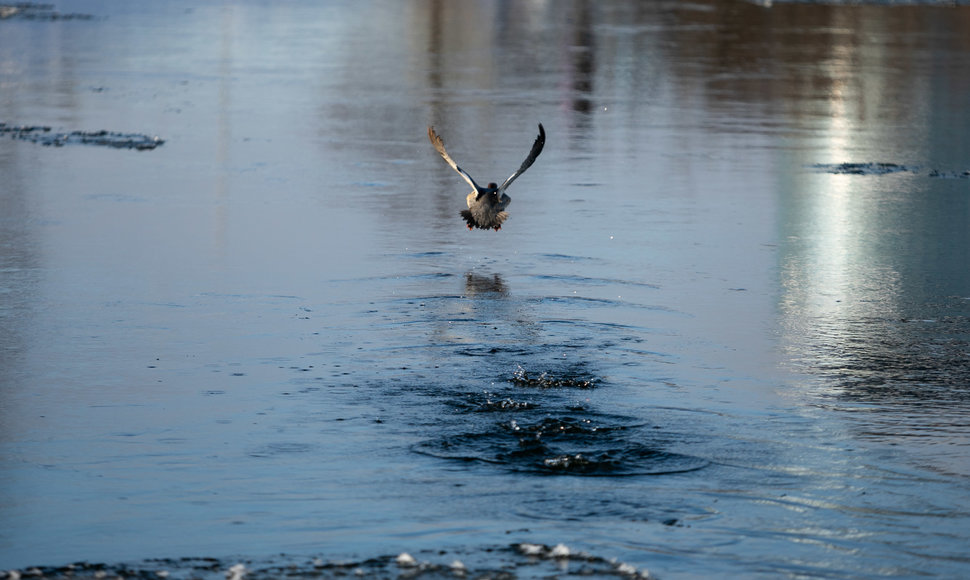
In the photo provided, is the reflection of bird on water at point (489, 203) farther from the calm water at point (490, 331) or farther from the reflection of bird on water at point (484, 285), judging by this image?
the reflection of bird on water at point (484, 285)

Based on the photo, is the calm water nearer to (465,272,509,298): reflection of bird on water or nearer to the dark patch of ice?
(465,272,509,298): reflection of bird on water

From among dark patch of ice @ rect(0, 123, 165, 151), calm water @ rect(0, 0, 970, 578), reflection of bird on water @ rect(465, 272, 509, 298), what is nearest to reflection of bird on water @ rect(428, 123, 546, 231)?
calm water @ rect(0, 0, 970, 578)

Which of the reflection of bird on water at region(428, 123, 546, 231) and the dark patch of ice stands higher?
the dark patch of ice

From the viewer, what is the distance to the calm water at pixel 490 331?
6.76 metres

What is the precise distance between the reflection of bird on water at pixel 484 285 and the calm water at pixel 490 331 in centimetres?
3

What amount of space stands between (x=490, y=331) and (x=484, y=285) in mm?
1334

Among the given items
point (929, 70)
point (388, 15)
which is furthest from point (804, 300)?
point (388, 15)

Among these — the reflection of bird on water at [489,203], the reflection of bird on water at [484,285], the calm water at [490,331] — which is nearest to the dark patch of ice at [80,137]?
the calm water at [490,331]

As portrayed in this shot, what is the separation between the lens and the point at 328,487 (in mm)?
7066

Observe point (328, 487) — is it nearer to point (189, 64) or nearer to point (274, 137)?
point (274, 137)

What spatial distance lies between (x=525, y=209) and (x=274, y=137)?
15.9ft

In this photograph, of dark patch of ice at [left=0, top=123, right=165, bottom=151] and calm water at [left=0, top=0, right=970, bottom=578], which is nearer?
calm water at [left=0, top=0, right=970, bottom=578]

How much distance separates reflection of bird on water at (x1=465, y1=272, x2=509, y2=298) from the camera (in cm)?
1111

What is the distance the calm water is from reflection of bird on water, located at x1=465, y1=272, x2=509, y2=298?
0.11ft
